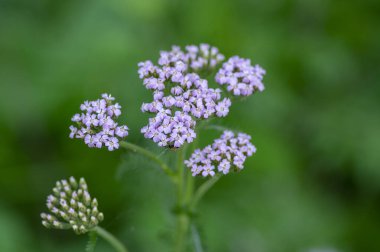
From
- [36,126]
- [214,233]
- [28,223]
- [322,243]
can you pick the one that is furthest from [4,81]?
[322,243]

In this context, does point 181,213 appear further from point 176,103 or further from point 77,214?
point 176,103

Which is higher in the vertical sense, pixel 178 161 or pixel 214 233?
pixel 214 233

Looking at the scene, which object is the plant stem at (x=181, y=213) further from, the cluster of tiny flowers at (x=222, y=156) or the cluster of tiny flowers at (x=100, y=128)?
the cluster of tiny flowers at (x=100, y=128)

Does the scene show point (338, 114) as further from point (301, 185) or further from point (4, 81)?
point (4, 81)

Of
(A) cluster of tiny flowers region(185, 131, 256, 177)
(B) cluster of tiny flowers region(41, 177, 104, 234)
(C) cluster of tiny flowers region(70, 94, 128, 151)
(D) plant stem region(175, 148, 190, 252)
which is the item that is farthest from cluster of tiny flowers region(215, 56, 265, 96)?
(B) cluster of tiny flowers region(41, 177, 104, 234)

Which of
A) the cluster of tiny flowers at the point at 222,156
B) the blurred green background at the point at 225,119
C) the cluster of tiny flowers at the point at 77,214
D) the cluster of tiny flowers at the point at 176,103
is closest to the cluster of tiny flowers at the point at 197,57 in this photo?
the cluster of tiny flowers at the point at 176,103
